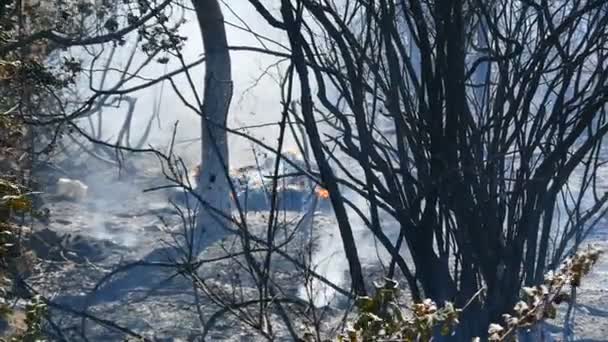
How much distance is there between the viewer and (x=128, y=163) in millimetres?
26875

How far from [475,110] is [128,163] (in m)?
22.9

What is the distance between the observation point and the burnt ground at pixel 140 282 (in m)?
9.62

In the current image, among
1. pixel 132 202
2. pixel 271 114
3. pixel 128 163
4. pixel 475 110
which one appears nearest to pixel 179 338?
pixel 475 110

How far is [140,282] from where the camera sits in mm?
13320

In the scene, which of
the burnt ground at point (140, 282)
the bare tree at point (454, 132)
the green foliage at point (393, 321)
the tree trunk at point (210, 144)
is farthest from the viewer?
the tree trunk at point (210, 144)

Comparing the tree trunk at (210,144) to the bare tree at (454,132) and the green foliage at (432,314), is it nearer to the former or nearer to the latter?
the bare tree at (454,132)

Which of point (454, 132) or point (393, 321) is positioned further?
point (454, 132)

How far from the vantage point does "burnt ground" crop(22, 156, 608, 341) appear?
9625 mm

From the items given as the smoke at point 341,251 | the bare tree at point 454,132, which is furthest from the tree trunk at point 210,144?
the bare tree at point 454,132

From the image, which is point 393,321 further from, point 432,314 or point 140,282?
point 140,282

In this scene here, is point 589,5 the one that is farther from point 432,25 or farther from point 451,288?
point 451,288

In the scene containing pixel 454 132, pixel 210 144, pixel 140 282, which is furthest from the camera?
pixel 210 144

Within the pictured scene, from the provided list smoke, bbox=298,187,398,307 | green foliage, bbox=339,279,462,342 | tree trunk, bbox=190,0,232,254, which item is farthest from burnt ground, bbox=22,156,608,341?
green foliage, bbox=339,279,462,342

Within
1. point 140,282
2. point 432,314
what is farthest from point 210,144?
point 432,314
